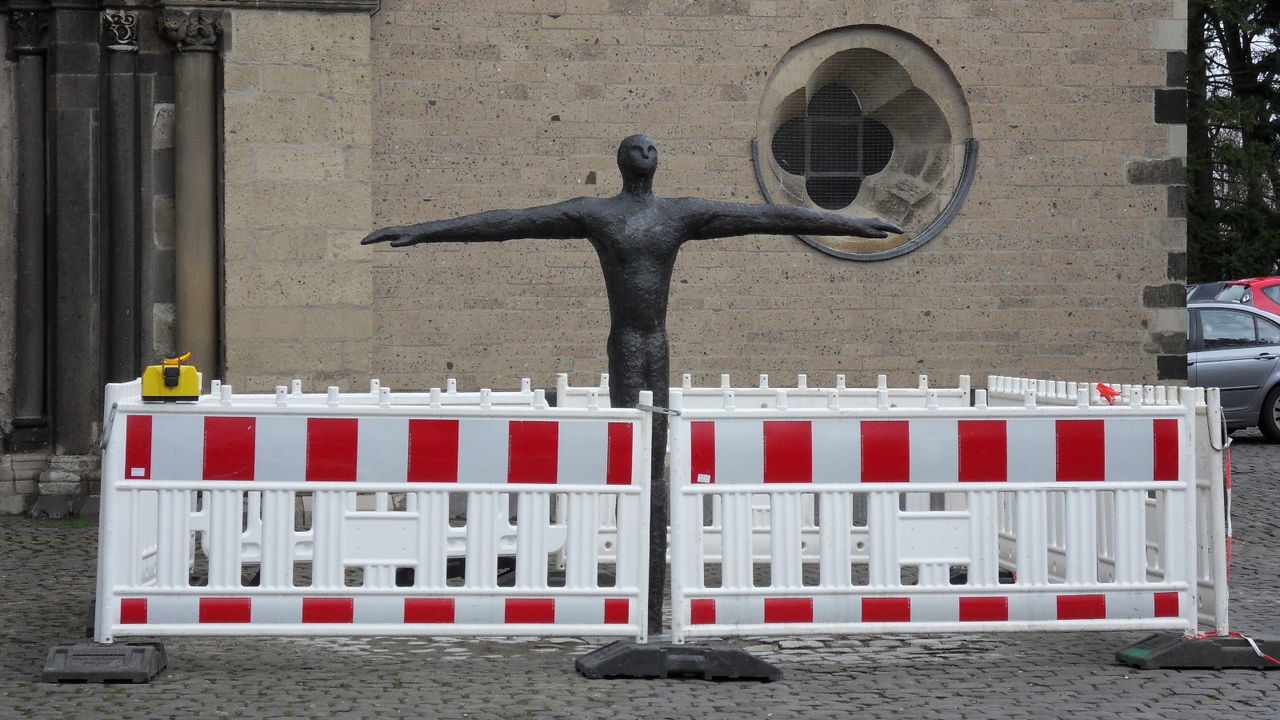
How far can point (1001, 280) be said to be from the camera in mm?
12586

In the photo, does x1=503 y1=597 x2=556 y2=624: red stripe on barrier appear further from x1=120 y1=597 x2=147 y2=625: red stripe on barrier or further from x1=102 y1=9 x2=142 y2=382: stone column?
x1=102 y1=9 x2=142 y2=382: stone column

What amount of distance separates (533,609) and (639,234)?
150cm

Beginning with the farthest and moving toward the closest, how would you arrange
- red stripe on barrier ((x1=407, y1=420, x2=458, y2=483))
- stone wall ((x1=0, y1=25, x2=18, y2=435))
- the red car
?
the red car, stone wall ((x1=0, y1=25, x2=18, y2=435)), red stripe on barrier ((x1=407, y1=420, x2=458, y2=483))

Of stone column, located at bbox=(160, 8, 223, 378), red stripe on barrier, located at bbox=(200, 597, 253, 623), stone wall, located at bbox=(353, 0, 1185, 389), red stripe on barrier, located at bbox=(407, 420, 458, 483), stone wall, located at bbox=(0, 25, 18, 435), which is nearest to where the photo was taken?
red stripe on barrier, located at bbox=(200, 597, 253, 623)

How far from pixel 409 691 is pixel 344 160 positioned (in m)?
6.38

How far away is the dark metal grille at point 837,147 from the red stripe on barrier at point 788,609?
7157 mm

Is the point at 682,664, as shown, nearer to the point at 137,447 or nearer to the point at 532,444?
the point at 532,444

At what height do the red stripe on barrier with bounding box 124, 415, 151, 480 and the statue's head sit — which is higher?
the statue's head

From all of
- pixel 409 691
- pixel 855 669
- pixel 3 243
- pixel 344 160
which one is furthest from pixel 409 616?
pixel 3 243

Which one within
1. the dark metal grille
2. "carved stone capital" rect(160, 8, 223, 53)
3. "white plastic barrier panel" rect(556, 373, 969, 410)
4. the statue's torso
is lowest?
"white plastic barrier panel" rect(556, 373, 969, 410)

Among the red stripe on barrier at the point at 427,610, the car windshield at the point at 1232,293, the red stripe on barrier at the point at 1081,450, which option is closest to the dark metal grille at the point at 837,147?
the red stripe on barrier at the point at 1081,450

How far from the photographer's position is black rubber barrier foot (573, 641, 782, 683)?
608 centimetres

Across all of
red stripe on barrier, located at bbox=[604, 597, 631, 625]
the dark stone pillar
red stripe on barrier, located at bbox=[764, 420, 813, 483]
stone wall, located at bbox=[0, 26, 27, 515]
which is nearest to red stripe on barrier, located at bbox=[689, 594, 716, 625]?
red stripe on barrier, located at bbox=[604, 597, 631, 625]

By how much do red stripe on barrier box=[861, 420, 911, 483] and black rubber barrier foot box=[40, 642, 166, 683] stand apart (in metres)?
2.65
